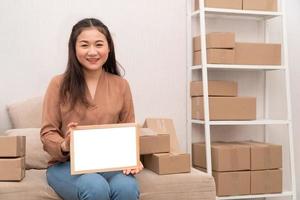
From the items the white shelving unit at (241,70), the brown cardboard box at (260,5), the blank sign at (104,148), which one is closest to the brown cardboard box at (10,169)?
the blank sign at (104,148)

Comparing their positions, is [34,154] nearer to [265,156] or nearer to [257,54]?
[265,156]

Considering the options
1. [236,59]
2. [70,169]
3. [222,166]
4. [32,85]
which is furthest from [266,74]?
[70,169]

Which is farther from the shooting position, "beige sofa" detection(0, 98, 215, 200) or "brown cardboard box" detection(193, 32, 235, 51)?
"brown cardboard box" detection(193, 32, 235, 51)

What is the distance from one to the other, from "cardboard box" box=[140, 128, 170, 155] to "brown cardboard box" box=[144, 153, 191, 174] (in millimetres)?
36

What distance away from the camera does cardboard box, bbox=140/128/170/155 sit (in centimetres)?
199

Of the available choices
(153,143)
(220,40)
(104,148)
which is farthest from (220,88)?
(104,148)

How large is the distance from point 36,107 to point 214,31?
1.23 m

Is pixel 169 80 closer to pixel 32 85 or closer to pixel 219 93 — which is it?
pixel 219 93

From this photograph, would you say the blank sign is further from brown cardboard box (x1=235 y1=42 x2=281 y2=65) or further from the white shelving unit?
brown cardboard box (x1=235 y1=42 x2=281 y2=65)

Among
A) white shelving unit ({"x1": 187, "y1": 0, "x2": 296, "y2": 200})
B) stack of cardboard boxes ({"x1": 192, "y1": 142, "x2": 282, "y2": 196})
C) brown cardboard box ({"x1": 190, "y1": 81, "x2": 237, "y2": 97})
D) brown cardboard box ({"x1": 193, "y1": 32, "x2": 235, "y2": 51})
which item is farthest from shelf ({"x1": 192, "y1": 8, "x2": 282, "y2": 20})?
stack of cardboard boxes ({"x1": 192, "y1": 142, "x2": 282, "y2": 196})

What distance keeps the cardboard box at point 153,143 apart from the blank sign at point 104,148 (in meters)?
0.28

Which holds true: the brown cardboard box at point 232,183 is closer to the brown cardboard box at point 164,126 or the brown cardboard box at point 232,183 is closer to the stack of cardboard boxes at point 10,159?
the brown cardboard box at point 164,126

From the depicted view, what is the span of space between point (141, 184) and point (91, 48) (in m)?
0.62

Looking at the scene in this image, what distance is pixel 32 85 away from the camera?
2494 millimetres
